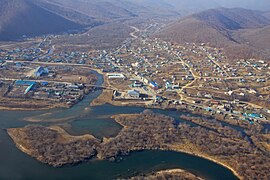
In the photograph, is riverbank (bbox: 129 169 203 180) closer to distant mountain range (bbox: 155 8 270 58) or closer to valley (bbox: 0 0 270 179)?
valley (bbox: 0 0 270 179)

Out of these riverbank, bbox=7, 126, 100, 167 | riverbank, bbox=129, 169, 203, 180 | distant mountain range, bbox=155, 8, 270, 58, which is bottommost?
riverbank, bbox=7, 126, 100, 167

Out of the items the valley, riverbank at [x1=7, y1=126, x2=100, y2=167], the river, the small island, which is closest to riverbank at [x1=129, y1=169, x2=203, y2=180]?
the valley

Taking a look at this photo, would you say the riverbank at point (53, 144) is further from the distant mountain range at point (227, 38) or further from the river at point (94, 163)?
the distant mountain range at point (227, 38)

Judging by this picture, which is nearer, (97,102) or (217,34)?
(97,102)

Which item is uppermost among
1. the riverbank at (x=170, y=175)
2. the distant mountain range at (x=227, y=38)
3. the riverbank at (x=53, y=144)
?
the distant mountain range at (x=227, y=38)

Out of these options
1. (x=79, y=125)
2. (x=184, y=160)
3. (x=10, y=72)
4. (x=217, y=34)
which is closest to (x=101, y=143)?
(x=79, y=125)

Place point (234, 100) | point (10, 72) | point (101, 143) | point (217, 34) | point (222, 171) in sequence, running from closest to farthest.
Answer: point (222, 171), point (101, 143), point (234, 100), point (10, 72), point (217, 34)

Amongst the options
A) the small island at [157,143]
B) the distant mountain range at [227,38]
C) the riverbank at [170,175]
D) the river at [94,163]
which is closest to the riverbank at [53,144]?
the small island at [157,143]

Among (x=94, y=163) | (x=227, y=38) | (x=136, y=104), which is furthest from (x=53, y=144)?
(x=227, y=38)

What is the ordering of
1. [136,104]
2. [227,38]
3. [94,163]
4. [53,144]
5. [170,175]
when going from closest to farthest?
[170,175] → [94,163] → [53,144] → [136,104] → [227,38]

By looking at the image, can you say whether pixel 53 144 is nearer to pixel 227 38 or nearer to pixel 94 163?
pixel 94 163

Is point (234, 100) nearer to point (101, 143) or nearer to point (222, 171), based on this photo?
point (222, 171)
